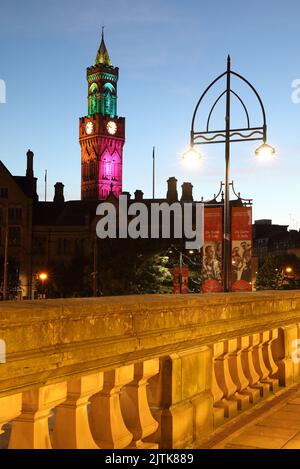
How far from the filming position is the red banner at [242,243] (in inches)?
709

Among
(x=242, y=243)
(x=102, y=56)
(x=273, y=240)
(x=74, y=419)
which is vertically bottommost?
(x=74, y=419)

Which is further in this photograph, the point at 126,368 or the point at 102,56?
the point at 102,56

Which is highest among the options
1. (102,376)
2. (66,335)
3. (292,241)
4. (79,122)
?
(79,122)

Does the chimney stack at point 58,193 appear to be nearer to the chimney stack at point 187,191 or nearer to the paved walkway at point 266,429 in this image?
the chimney stack at point 187,191

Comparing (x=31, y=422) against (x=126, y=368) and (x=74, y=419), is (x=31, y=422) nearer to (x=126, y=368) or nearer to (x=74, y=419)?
(x=74, y=419)

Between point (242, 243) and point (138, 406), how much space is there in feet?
41.8

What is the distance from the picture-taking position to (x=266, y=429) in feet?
24.1

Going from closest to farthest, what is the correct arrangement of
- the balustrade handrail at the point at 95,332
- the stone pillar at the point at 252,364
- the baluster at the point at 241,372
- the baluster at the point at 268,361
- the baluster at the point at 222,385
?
1. the balustrade handrail at the point at 95,332
2. the baluster at the point at 222,385
3. the baluster at the point at 241,372
4. the stone pillar at the point at 252,364
5. the baluster at the point at 268,361

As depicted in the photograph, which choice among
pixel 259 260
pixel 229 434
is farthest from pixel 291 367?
pixel 259 260

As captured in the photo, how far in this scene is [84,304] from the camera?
14.9 ft

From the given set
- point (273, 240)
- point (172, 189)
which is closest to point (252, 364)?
point (172, 189)

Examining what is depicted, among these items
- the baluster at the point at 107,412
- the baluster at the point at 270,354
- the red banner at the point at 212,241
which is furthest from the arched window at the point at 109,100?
the baluster at the point at 107,412
